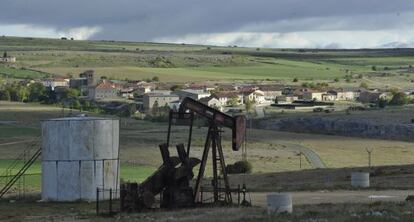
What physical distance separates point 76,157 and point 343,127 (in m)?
60.7

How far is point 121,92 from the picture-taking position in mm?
170625

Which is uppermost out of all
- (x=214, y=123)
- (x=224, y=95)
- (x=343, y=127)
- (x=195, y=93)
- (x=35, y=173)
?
(x=214, y=123)

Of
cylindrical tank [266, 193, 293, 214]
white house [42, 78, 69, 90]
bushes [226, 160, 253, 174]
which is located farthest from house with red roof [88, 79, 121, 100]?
cylindrical tank [266, 193, 293, 214]

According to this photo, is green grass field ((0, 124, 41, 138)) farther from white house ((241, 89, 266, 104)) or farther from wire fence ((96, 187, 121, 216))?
white house ((241, 89, 266, 104))

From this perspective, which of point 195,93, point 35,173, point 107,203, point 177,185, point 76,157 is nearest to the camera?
point 177,185

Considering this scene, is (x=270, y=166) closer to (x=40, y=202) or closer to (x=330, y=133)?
(x=40, y=202)

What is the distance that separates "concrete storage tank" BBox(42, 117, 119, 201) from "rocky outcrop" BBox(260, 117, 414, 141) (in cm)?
5233

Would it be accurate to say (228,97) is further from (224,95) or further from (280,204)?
(280,204)

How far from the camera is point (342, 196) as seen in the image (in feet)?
110

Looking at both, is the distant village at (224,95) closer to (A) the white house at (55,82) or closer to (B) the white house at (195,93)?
(B) the white house at (195,93)

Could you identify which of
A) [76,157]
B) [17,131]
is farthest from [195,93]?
[76,157]

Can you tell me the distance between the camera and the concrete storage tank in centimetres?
3756

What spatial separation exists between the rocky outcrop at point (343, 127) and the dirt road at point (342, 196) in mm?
51321


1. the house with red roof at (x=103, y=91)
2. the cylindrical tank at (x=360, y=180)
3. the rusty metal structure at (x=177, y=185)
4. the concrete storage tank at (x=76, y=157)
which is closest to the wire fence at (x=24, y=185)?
the concrete storage tank at (x=76, y=157)
